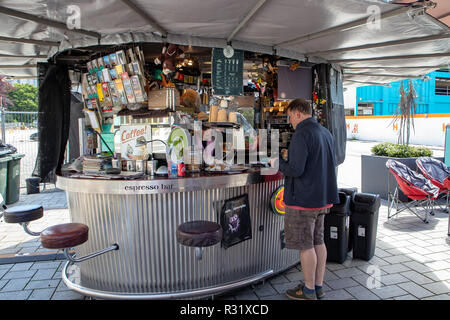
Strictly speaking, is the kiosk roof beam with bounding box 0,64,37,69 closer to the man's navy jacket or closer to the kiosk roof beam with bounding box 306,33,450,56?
the kiosk roof beam with bounding box 306,33,450,56

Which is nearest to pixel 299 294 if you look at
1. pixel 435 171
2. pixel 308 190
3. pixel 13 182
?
pixel 308 190

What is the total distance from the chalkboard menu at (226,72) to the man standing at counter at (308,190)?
1.38 meters

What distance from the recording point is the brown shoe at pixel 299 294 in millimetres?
3196

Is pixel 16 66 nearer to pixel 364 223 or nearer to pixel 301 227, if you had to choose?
pixel 301 227

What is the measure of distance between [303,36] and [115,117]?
281 centimetres

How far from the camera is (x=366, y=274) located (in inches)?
151

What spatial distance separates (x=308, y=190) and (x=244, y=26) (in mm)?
1905

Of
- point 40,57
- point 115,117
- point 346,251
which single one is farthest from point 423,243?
point 40,57

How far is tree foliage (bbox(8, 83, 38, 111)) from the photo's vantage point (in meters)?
37.7

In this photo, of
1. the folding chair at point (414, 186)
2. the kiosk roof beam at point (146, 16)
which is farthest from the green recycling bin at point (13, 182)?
the folding chair at point (414, 186)

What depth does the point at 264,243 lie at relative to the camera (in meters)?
3.60

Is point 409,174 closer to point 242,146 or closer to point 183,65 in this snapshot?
point 242,146

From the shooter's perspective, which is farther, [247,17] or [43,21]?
[43,21]

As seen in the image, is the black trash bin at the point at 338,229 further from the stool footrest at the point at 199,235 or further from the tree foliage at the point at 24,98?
the tree foliage at the point at 24,98
